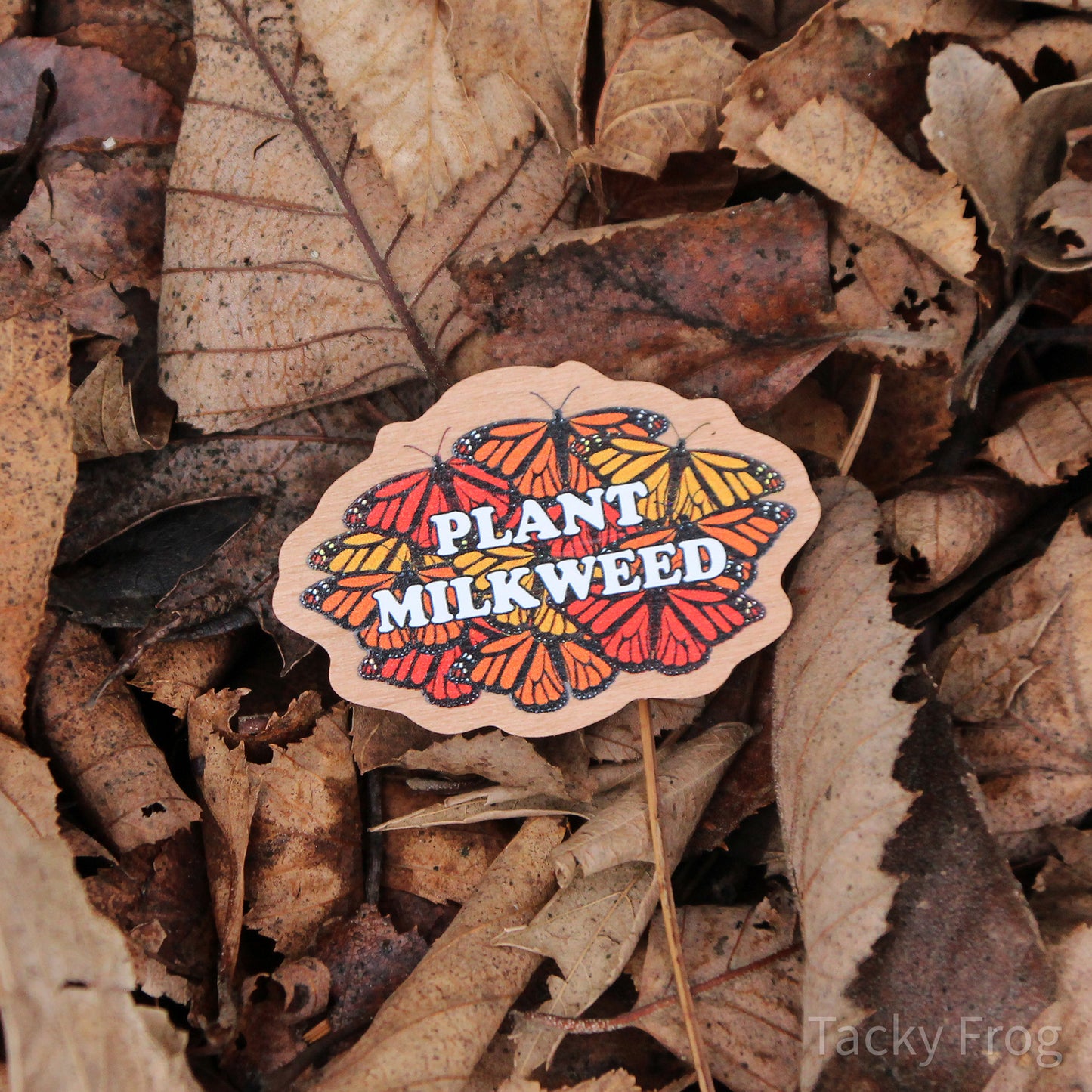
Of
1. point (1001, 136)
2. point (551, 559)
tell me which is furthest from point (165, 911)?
point (1001, 136)

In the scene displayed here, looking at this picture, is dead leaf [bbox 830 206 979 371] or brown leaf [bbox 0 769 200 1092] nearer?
brown leaf [bbox 0 769 200 1092]

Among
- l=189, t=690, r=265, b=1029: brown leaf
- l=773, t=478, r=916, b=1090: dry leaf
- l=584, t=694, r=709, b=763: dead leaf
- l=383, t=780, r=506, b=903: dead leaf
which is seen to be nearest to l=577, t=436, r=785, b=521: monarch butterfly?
l=773, t=478, r=916, b=1090: dry leaf

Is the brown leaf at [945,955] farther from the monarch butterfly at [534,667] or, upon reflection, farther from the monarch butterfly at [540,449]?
the monarch butterfly at [540,449]

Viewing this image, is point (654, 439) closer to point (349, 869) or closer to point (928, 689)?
point (928, 689)

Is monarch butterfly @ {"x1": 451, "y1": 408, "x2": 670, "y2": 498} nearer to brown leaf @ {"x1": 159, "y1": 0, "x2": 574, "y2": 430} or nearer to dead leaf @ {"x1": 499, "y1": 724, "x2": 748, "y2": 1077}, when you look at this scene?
brown leaf @ {"x1": 159, "y1": 0, "x2": 574, "y2": 430}

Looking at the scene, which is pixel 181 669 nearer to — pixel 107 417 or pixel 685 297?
pixel 107 417

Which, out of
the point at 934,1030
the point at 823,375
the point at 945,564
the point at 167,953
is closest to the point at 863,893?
the point at 934,1030
